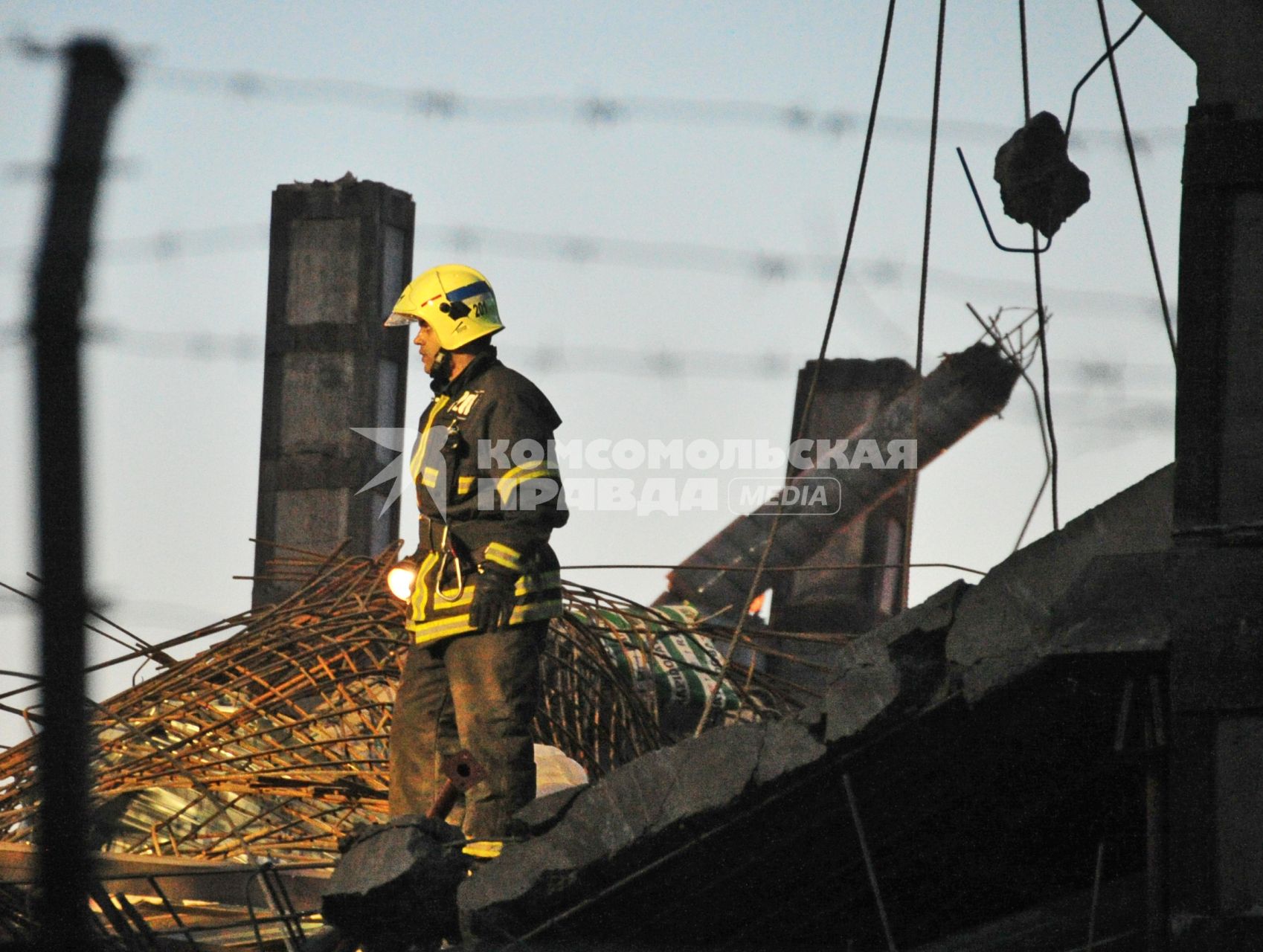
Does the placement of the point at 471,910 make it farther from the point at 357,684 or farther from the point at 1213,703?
the point at 357,684

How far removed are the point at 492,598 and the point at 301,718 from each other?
7.84 ft

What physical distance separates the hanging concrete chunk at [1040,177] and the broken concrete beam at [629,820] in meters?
2.64

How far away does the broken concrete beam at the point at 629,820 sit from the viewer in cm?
453

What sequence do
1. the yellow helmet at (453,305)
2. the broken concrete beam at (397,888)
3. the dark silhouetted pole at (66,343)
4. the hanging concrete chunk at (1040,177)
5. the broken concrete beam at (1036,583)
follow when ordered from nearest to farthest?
the dark silhouetted pole at (66,343)
the broken concrete beam at (1036,583)
the broken concrete beam at (397,888)
the yellow helmet at (453,305)
the hanging concrete chunk at (1040,177)

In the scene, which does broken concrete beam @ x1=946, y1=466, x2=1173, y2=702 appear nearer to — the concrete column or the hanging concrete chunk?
the hanging concrete chunk

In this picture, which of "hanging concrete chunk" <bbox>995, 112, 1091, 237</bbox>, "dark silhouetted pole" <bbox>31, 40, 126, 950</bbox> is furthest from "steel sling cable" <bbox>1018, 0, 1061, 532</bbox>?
"dark silhouetted pole" <bbox>31, 40, 126, 950</bbox>

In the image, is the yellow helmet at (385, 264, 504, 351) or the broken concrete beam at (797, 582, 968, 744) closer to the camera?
the broken concrete beam at (797, 582, 968, 744)

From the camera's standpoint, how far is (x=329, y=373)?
8953 millimetres

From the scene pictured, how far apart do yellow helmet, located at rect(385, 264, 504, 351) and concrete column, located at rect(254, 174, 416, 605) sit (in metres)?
2.82

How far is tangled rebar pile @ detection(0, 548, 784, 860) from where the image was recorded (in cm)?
705

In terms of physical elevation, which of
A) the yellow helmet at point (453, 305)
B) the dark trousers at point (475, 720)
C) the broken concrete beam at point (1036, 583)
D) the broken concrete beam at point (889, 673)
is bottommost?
the dark trousers at point (475, 720)

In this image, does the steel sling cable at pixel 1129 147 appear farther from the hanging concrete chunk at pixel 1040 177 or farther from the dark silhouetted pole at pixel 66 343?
the dark silhouetted pole at pixel 66 343

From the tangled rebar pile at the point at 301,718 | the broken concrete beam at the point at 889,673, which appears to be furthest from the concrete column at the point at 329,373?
the broken concrete beam at the point at 889,673

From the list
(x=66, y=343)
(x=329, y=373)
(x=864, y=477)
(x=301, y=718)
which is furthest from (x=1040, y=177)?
(x=864, y=477)
